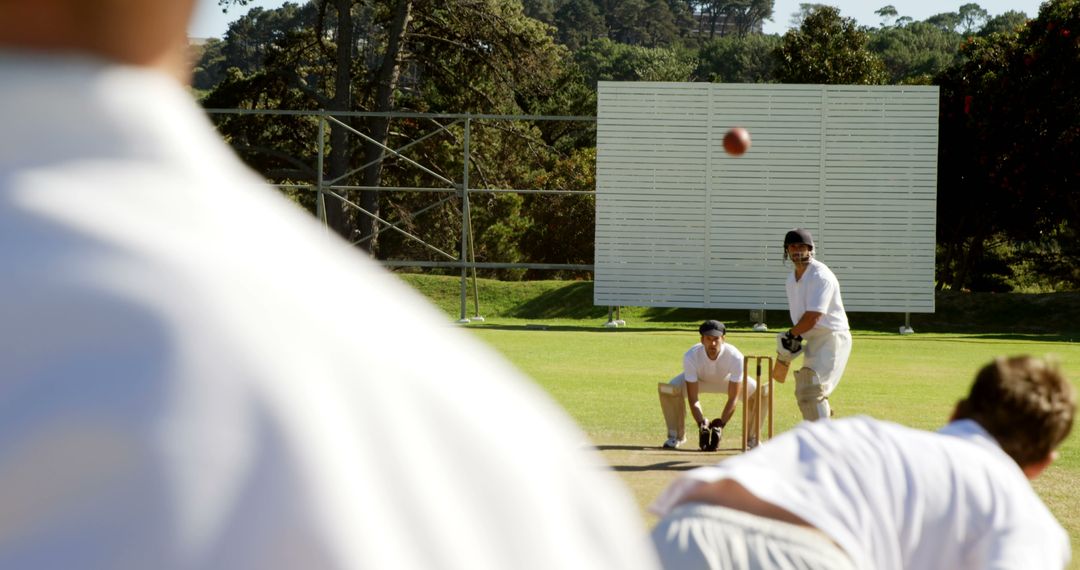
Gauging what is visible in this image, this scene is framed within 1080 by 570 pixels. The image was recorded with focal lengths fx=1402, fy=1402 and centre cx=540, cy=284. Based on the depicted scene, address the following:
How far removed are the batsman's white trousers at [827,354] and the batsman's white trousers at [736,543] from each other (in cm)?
713

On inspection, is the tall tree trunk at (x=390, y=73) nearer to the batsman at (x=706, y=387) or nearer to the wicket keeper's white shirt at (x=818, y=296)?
the batsman at (x=706, y=387)

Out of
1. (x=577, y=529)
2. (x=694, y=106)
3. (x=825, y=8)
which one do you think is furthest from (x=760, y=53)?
(x=577, y=529)

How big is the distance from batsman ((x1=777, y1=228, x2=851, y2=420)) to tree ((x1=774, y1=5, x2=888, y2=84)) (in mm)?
28937

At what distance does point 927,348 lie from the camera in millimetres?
21094

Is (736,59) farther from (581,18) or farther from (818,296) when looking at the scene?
(818,296)

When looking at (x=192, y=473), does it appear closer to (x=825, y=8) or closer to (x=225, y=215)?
(x=225, y=215)

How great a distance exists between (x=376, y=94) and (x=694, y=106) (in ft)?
37.6

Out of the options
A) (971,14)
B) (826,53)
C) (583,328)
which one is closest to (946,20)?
(971,14)

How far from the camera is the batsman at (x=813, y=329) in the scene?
9453 mm

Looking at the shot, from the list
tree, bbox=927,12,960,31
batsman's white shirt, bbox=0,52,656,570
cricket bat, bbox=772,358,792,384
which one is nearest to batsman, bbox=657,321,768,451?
cricket bat, bbox=772,358,792,384

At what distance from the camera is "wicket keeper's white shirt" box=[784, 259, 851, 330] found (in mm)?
9445

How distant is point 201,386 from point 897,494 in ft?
7.97

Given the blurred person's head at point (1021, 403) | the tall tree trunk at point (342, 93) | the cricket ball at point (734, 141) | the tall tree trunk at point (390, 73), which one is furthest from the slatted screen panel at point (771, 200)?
the blurred person's head at point (1021, 403)

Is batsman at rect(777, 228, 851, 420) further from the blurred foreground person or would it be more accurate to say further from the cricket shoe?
the blurred foreground person
